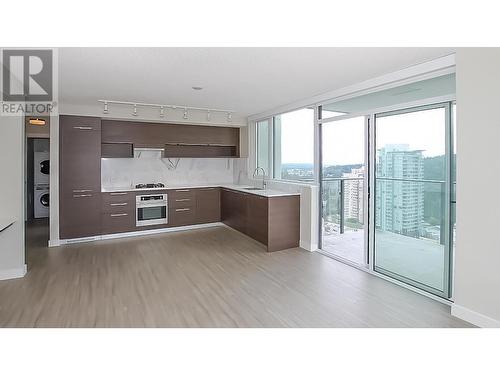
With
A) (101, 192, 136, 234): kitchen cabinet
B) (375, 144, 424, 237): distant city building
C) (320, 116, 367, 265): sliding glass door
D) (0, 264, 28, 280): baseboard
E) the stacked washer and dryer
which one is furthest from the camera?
the stacked washer and dryer

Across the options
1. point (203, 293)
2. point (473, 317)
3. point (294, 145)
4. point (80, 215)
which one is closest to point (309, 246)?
point (294, 145)

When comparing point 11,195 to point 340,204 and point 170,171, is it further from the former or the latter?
point 340,204

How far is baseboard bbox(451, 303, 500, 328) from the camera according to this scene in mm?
2552

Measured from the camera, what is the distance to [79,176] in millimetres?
5465

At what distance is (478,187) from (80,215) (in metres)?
5.82

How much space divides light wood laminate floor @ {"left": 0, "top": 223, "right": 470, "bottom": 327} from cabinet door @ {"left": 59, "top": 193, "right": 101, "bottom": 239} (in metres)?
0.49

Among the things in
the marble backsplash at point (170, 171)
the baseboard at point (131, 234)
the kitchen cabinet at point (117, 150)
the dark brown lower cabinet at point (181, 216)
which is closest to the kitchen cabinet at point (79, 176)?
the baseboard at point (131, 234)

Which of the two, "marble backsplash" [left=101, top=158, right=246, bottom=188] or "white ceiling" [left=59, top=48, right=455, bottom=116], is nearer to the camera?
"white ceiling" [left=59, top=48, right=455, bottom=116]

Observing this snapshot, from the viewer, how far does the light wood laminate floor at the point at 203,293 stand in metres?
2.76

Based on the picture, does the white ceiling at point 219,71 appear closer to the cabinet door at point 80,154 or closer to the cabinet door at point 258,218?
the cabinet door at point 80,154

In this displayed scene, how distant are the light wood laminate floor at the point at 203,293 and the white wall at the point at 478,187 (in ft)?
0.94

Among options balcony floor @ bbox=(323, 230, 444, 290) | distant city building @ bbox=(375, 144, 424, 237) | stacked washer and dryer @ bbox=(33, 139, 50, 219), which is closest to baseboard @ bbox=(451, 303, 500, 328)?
balcony floor @ bbox=(323, 230, 444, 290)

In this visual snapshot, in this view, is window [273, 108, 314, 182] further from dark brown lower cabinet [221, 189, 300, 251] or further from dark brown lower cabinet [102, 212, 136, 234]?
dark brown lower cabinet [102, 212, 136, 234]
